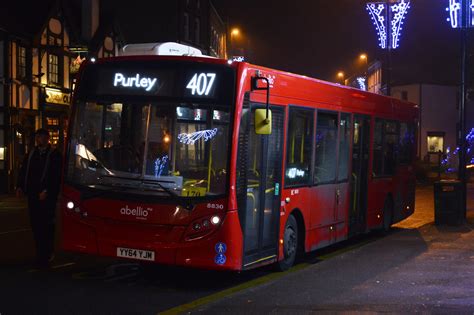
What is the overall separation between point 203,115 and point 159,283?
7.76ft

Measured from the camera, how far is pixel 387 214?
14.0 m

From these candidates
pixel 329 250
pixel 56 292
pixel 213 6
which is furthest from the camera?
pixel 213 6

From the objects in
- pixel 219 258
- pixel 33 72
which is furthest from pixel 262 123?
pixel 33 72

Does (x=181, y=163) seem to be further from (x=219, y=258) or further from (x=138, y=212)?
(x=219, y=258)

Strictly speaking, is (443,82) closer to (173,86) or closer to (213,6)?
(213,6)

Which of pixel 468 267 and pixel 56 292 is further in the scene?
pixel 468 267

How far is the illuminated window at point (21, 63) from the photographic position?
25000 millimetres

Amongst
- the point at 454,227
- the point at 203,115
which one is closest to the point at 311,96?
the point at 203,115

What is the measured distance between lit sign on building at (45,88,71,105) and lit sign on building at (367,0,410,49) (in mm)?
13720

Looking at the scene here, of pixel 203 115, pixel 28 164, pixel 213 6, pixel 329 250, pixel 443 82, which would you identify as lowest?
pixel 329 250

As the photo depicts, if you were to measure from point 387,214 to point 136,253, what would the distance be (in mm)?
7831

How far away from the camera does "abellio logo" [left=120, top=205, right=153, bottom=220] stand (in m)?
7.64

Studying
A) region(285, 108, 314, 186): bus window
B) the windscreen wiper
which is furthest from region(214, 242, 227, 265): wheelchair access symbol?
region(285, 108, 314, 186): bus window

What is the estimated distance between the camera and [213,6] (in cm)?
4778
